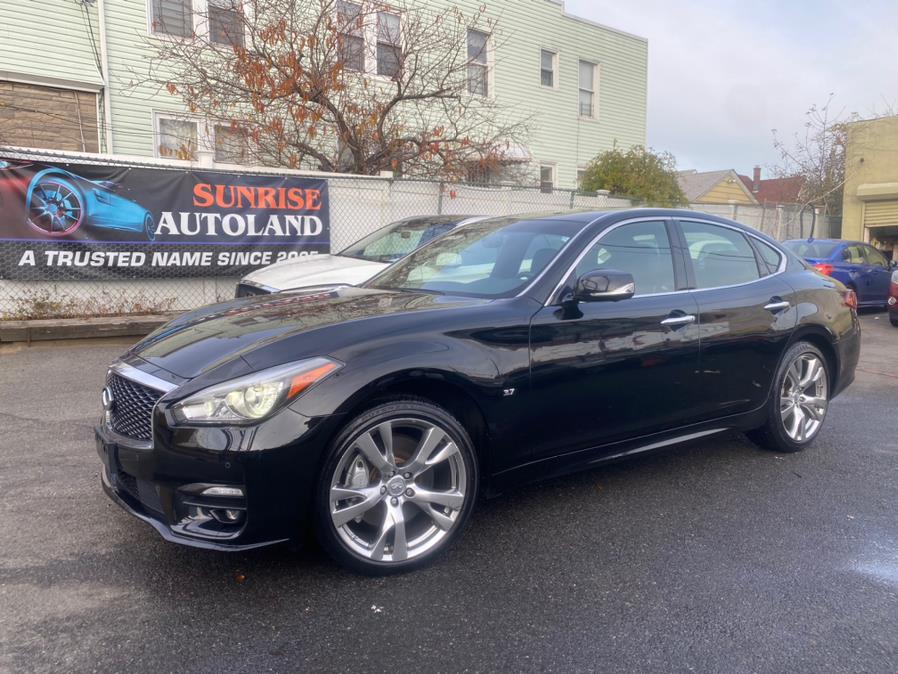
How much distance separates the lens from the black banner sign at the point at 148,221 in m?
8.79

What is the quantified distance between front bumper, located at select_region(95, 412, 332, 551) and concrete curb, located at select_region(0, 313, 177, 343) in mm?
6535

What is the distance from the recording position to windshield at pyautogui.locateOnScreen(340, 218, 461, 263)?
886cm

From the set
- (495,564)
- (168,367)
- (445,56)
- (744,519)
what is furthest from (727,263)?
(445,56)

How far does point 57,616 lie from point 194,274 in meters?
7.64

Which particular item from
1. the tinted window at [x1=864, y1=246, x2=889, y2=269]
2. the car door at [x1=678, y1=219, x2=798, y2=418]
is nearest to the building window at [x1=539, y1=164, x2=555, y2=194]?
the tinted window at [x1=864, y1=246, x2=889, y2=269]

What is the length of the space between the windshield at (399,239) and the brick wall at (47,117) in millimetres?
7268

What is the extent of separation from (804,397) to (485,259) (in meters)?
2.52

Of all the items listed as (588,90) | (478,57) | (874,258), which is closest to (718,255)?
(874,258)

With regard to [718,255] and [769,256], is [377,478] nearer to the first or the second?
[718,255]

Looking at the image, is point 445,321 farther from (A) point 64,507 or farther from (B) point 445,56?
(B) point 445,56

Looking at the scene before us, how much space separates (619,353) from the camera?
3.85 m

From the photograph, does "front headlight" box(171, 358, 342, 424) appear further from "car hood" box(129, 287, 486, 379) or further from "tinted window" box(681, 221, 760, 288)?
"tinted window" box(681, 221, 760, 288)

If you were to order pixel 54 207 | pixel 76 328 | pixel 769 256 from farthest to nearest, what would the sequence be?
pixel 54 207
pixel 76 328
pixel 769 256

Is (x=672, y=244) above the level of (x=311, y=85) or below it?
below
